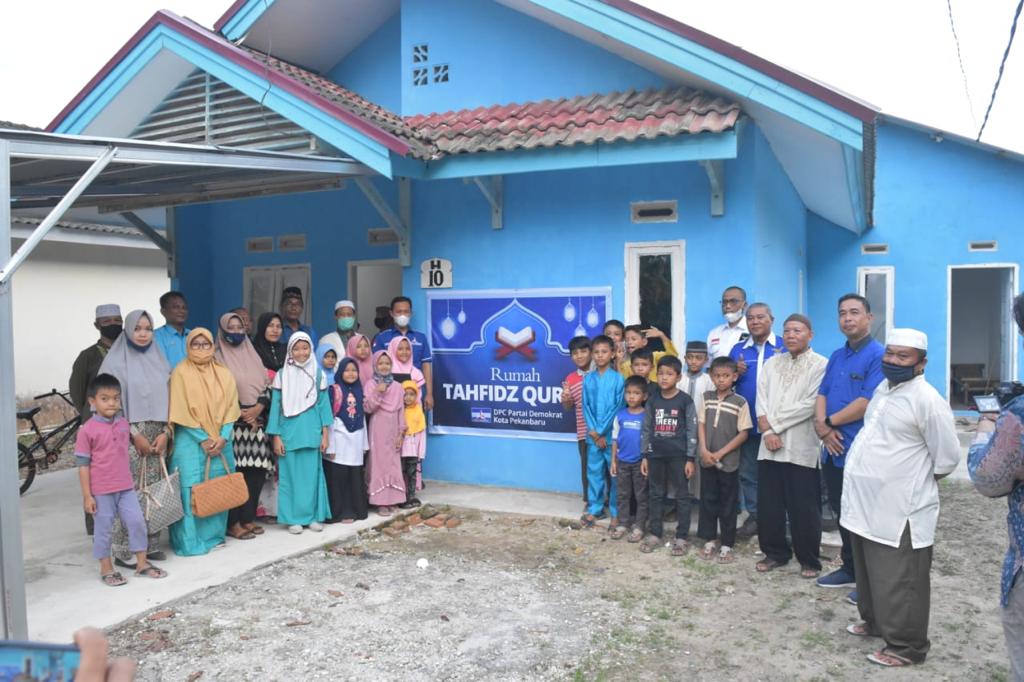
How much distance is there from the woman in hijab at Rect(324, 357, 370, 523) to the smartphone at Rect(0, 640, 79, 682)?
183 inches

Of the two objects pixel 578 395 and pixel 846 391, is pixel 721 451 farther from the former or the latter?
pixel 578 395

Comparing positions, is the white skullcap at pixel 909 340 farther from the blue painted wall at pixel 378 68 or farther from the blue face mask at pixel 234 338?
the blue painted wall at pixel 378 68

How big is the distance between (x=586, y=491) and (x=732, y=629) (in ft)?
7.81

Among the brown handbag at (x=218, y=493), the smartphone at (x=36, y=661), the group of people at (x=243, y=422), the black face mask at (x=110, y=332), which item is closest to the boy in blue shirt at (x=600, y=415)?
the group of people at (x=243, y=422)

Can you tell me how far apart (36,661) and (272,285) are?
26.7 feet

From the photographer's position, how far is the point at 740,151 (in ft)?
21.5

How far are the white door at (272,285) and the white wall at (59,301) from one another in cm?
470

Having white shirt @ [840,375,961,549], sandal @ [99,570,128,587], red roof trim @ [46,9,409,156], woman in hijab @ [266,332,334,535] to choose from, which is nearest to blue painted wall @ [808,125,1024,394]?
red roof trim @ [46,9,409,156]

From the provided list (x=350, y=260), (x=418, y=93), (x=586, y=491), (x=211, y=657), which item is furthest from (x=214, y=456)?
(x=418, y=93)

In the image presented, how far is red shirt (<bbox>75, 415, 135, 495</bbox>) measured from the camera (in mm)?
4797

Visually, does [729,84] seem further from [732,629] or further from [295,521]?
[295,521]

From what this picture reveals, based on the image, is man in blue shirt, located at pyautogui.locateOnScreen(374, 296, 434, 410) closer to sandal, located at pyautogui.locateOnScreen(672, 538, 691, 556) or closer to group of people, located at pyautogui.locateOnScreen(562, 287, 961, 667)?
group of people, located at pyautogui.locateOnScreen(562, 287, 961, 667)

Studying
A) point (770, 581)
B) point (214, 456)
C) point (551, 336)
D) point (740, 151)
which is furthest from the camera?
point (551, 336)

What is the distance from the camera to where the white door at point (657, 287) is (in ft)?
22.3
